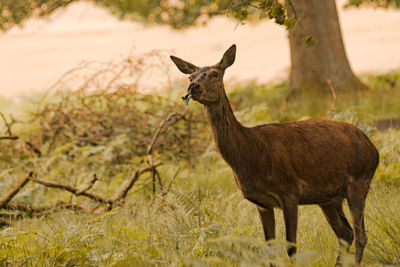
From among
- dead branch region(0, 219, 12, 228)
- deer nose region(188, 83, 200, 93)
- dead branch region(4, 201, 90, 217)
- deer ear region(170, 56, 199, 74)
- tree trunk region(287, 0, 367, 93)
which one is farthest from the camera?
tree trunk region(287, 0, 367, 93)

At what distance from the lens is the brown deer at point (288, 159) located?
13.2ft

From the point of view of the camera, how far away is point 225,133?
13.4 ft

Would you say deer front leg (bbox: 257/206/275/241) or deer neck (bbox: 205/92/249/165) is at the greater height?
deer neck (bbox: 205/92/249/165)

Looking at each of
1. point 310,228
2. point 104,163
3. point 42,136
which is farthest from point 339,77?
point 310,228

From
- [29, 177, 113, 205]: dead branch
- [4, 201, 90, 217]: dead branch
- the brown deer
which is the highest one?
the brown deer

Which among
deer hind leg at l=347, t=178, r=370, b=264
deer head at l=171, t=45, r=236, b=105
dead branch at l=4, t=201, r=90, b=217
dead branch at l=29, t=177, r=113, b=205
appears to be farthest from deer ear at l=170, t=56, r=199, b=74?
dead branch at l=4, t=201, r=90, b=217

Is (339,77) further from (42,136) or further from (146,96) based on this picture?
(42,136)

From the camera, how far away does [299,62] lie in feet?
38.7

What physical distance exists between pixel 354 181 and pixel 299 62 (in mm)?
7779

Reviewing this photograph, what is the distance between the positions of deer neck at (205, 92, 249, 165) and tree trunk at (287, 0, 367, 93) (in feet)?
25.2

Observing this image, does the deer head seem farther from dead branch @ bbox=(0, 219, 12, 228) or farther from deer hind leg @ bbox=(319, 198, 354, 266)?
dead branch @ bbox=(0, 219, 12, 228)

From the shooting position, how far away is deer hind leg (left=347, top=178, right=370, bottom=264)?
4.26 m

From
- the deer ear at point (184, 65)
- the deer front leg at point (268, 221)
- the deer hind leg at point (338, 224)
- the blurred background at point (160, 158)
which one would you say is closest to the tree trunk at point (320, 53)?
the blurred background at point (160, 158)

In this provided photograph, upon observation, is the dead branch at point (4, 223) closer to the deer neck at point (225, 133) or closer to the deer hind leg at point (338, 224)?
the deer neck at point (225, 133)
